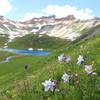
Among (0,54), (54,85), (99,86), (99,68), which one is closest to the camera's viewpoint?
(54,85)

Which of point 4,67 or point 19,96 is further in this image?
point 4,67

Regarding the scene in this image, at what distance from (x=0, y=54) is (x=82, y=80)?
12260 cm

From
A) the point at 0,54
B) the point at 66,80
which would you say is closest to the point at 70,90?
the point at 66,80

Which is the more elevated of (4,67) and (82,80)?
(4,67)

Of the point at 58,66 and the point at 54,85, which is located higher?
the point at 58,66

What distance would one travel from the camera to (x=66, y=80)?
8.84 m

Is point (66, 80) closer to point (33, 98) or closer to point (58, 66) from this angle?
point (33, 98)

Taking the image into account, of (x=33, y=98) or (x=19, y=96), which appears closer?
(x=33, y=98)

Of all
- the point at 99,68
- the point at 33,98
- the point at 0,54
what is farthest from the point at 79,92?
the point at 0,54

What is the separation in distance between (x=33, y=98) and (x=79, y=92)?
237cm

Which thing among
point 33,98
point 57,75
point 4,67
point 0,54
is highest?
point 0,54

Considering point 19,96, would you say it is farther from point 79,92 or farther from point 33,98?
point 79,92

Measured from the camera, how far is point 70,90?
11.1m

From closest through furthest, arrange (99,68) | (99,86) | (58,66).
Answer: (99,86) → (99,68) → (58,66)
